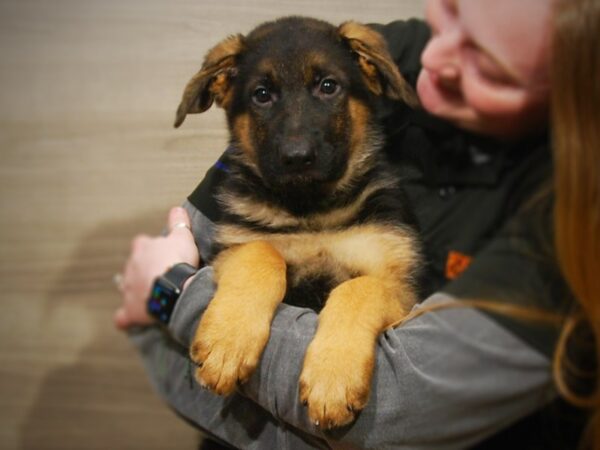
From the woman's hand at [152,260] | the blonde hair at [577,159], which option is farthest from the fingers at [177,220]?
the blonde hair at [577,159]

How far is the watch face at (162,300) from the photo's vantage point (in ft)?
4.34

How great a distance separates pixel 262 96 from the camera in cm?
159

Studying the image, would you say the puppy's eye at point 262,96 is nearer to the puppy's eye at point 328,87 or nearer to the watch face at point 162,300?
the puppy's eye at point 328,87

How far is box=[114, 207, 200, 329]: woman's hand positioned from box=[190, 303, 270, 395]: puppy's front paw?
260 millimetres

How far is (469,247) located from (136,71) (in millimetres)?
984

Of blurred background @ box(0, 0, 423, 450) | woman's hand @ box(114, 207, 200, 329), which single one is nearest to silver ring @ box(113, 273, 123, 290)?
blurred background @ box(0, 0, 423, 450)

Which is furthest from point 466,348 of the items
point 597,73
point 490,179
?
point 597,73

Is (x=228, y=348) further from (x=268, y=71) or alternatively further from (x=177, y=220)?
(x=268, y=71)

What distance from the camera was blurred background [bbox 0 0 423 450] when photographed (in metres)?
1.42

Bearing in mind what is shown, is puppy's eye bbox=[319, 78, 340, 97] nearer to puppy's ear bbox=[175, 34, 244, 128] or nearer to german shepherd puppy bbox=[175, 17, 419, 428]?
german shepherd puppy bbox=[175, 17, 419, 428]

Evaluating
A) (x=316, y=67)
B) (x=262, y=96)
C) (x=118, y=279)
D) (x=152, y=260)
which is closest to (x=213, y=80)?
(x=262, y=96)

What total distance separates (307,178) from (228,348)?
0.50 m

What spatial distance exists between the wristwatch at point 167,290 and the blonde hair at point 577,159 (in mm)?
785

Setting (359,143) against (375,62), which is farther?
(359,143)
